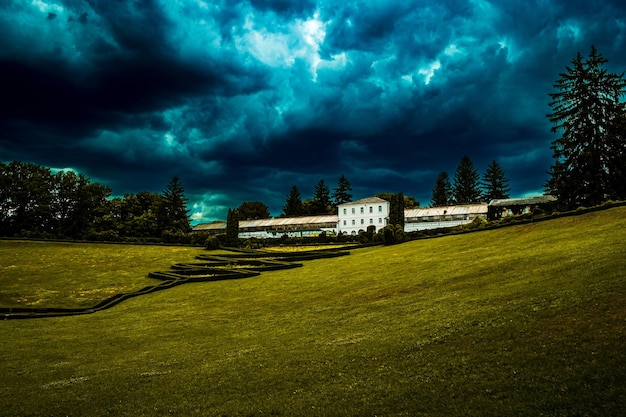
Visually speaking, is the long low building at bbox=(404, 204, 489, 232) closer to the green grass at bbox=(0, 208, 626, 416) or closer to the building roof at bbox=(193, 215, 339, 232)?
the building roof at bbox=(193, 215, 339, 232)

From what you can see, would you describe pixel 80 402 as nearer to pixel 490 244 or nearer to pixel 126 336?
pixel 126 336

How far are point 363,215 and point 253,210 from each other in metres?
59.3

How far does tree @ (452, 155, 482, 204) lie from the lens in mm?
112438

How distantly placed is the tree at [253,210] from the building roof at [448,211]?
66176 millimetres

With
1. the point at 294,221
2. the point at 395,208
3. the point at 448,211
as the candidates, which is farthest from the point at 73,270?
the point at 448,211

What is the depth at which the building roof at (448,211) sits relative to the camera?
81.2 meters

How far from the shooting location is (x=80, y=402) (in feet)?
31.8

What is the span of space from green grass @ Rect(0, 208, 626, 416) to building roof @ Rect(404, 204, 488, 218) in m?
59.7

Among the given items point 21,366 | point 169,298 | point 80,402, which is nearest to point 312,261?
point 169,298

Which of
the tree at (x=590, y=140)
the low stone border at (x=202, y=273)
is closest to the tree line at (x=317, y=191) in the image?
the tree at (x=590, y=140)

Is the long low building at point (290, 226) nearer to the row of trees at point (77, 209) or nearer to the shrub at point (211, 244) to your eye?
the row of trees at point (77, 209)

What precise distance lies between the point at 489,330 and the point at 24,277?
44.5 m

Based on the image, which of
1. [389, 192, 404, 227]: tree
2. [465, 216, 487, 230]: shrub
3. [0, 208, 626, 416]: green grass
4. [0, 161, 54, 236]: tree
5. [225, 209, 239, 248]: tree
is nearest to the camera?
[0, 208, 626, 416]: green grass

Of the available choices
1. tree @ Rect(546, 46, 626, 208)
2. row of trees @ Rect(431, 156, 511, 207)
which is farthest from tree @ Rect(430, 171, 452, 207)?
tree @ Rect(546, 46, 626, 208)
